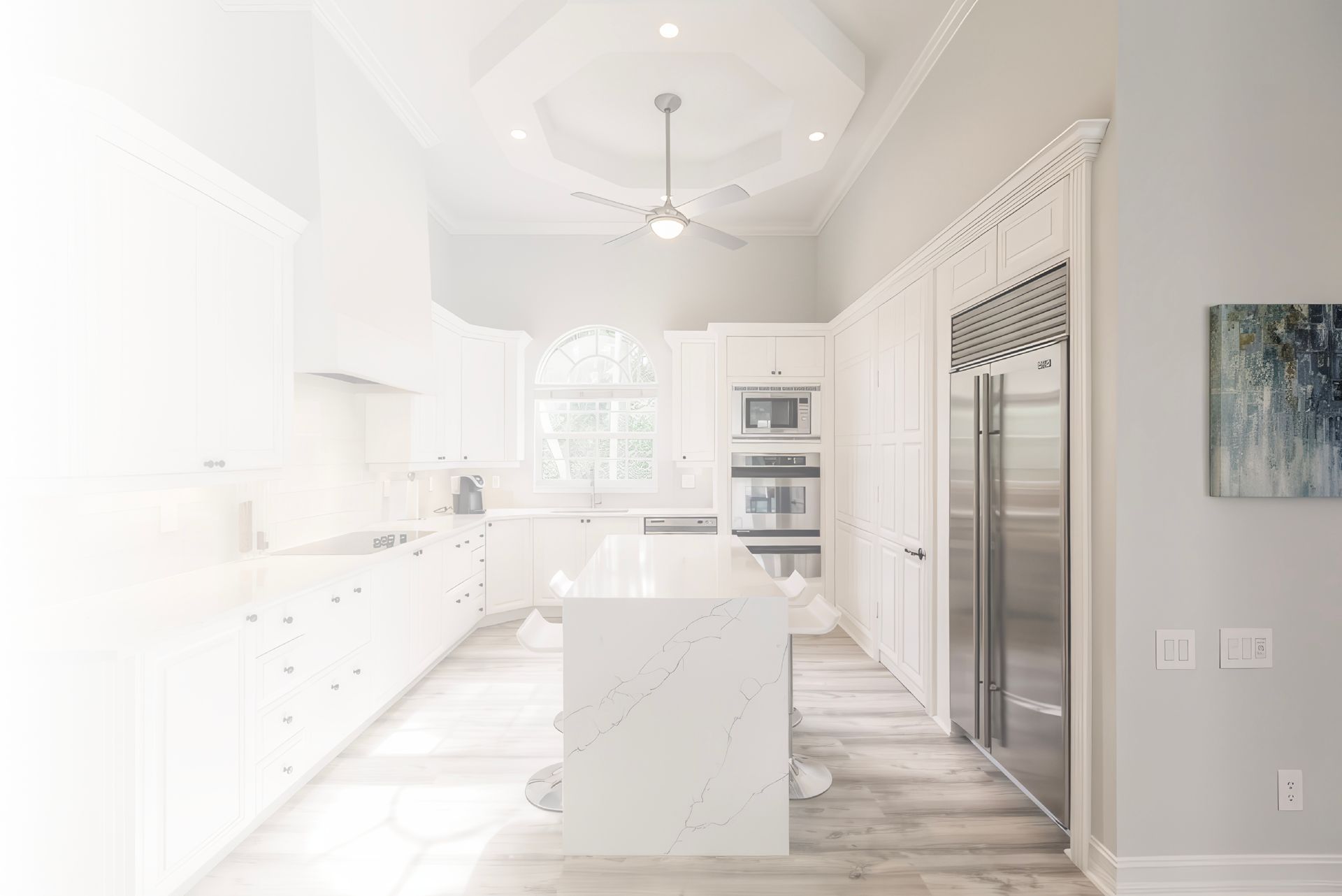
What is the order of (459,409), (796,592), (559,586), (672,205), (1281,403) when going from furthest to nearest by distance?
(459,409), (672,205), (796,592), (559,586), (1281,403)

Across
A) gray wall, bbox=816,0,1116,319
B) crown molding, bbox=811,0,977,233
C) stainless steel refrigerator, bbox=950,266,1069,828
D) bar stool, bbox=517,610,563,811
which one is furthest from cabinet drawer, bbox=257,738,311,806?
crown molding, bbox=811,0,977,233

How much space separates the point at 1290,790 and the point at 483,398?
4.84m

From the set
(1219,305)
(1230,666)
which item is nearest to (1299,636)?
(1230,666)

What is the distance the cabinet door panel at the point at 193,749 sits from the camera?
5.75 ft

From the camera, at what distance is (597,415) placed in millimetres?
5789

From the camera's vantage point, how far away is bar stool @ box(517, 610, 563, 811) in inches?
92.1

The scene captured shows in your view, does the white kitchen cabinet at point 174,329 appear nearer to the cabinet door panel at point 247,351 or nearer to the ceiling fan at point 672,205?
the cabinet door panel at point 247,351

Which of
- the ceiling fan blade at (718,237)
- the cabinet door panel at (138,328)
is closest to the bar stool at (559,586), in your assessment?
the cabinet door panel at (138,328)

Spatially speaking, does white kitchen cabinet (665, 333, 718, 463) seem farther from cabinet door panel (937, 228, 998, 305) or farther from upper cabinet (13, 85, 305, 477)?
upper cabinet (13, 85, 305, 477)

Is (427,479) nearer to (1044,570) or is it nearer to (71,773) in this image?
(71,773)

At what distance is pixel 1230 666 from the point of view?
6.25 feet

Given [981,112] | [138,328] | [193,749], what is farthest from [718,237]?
[193,749]

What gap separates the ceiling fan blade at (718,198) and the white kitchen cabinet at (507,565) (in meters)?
2.90

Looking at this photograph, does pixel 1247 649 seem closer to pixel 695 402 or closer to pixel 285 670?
pixel 285 670
